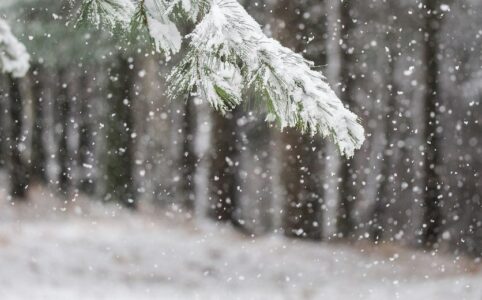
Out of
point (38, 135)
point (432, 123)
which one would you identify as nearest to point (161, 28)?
point (432, 123)

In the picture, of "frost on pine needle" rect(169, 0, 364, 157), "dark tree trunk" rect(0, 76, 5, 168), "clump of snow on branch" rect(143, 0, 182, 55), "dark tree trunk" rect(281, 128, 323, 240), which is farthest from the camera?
"dark tree trunk" rect(0, 76, 5, 168)

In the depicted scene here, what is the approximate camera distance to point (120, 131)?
14.6m

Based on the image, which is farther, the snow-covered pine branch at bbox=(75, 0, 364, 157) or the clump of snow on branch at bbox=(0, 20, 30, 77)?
the clump of snow on branch at bbox=(0, 20, 30, 77)

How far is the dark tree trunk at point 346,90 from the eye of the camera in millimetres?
12789

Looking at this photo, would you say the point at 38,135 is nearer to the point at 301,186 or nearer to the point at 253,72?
the point at 301,186

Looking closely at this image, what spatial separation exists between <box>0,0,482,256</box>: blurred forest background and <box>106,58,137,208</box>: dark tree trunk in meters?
0.04

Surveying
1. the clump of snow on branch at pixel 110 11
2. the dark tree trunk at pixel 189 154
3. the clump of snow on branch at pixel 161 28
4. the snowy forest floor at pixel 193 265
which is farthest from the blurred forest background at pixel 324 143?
the clump of snow on branch at pixel 161 28

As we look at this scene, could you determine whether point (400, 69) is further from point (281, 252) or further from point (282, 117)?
point (282, 117)

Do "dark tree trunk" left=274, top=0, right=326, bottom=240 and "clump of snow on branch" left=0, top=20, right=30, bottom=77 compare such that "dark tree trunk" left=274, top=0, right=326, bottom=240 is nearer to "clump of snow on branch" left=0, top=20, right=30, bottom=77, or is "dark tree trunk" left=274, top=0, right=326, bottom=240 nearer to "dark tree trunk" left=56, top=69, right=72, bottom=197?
"dark tree trunk" left=56, top=69, right=72, bottom=197

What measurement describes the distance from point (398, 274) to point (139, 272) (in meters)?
4.13

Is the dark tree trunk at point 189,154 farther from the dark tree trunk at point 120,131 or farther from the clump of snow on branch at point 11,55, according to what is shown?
the clump of snow on branch at point 11,55

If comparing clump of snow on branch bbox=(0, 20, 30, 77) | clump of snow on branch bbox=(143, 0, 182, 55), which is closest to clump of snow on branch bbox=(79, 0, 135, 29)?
clump of snow on branch bbox=(143, 0, 182, 55)

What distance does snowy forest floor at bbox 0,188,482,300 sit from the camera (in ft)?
27.3

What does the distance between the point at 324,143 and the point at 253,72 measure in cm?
1115
